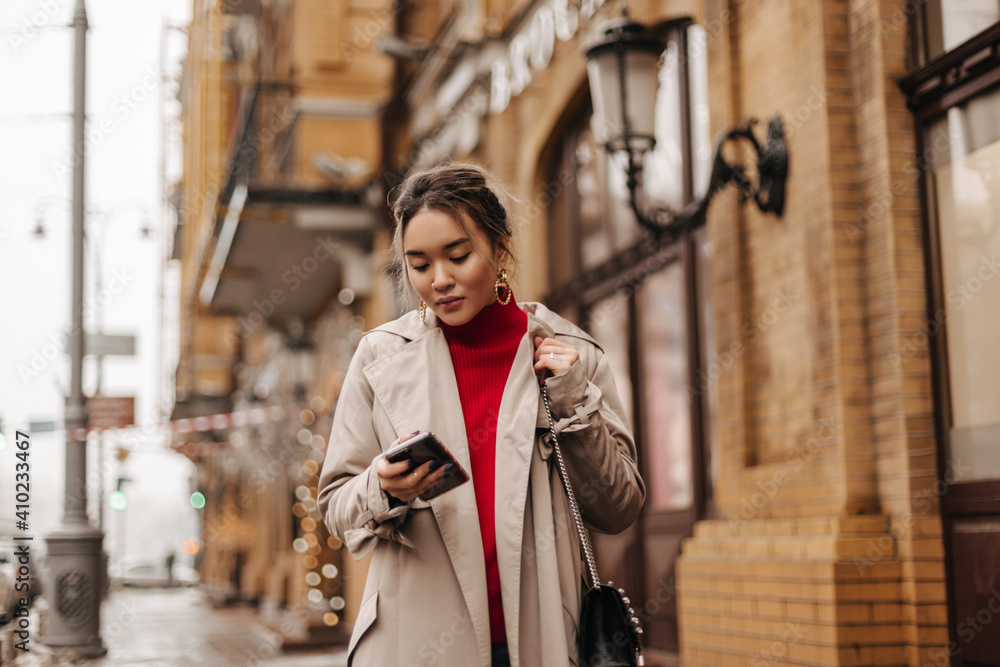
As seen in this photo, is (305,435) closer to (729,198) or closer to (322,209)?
(322,209)

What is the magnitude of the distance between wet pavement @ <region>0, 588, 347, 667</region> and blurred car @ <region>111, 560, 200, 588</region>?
27998mm

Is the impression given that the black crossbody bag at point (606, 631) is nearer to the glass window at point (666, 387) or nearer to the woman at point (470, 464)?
the woman at point (470, 464)

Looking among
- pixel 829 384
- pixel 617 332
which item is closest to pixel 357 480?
pixel 829 384

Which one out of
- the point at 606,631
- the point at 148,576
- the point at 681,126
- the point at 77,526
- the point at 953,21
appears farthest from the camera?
the point at 148,576

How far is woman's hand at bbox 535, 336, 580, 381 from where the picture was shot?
7.75 feet

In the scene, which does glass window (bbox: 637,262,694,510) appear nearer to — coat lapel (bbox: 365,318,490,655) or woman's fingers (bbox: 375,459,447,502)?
coat lapel (bbox: 365,318,490,655)

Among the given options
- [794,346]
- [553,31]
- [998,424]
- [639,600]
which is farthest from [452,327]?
[553,31]

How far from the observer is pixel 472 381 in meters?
2.51

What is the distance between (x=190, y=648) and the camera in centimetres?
1351

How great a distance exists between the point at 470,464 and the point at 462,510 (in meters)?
0.12

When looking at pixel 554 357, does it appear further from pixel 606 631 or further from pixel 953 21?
pixel 953 21

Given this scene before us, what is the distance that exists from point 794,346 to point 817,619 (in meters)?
1.42

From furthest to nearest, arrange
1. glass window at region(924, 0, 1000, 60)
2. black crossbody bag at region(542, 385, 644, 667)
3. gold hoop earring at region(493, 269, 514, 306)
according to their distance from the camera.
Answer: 1. glass window at region(924, 0, 1000, 60)
2. gold hoop earring at region(493, 269, 514, 306)
3. black crossbody bag at region(542, 385, 644, 667)

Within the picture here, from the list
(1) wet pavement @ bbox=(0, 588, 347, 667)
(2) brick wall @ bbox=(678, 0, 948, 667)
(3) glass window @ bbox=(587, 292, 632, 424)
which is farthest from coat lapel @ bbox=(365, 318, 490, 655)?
(1) wet pavement @ bbox=(0, 588, 347, 667)
